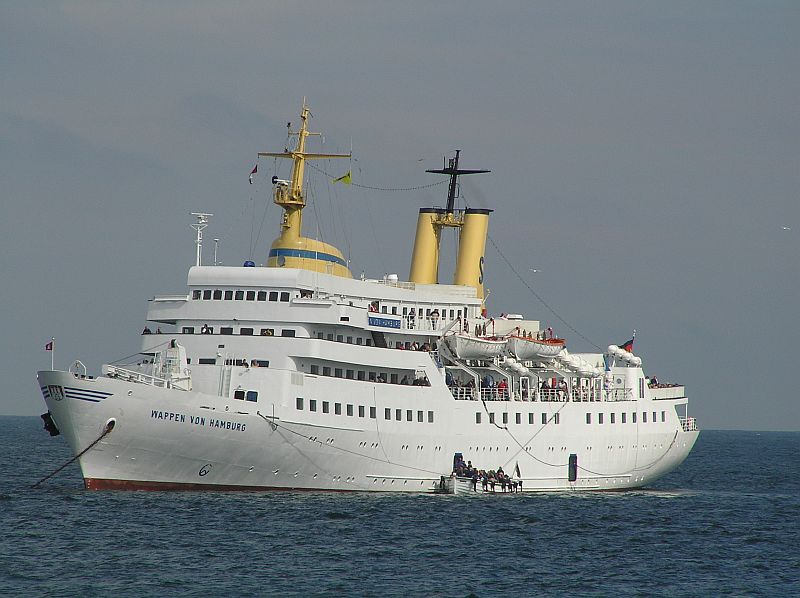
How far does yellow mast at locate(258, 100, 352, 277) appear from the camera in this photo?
49625mm

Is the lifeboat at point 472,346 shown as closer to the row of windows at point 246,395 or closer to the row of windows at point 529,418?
the row of windows at point 529,418

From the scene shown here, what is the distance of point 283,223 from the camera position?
50781 millimetres

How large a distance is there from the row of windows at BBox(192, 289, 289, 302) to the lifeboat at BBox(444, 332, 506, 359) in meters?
8.15

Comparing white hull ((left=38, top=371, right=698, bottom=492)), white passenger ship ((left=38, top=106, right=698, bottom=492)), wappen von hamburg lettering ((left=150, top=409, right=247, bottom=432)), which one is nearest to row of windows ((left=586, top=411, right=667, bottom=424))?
white passenger ship ((left=38, top=106, right=698, bottom=492))

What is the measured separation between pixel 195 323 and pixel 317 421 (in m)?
6.19

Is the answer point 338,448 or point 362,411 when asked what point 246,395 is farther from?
point 362,411

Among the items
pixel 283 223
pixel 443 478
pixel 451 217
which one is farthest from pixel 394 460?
pixel 451 217

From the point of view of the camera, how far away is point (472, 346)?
2035 inches

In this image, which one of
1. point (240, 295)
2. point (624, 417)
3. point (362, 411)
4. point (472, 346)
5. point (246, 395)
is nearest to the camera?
point (246, 395)

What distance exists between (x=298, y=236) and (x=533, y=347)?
1117 cm

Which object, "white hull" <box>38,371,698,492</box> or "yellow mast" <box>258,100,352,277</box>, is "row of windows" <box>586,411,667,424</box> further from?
"yellow mast" <box>258,100,352,277</box>

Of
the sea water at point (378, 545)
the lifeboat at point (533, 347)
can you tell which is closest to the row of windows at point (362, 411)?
the sea water at point (378, 545)

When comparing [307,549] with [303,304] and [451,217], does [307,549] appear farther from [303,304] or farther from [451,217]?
[451,217]

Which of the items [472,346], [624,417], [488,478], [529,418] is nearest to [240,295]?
[472,346]
